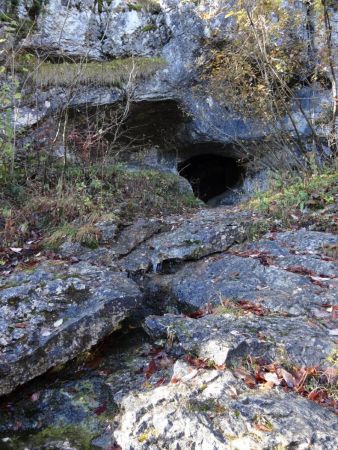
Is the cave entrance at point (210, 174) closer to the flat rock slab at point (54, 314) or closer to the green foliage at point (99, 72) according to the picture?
the green foliage at point (99, 72)

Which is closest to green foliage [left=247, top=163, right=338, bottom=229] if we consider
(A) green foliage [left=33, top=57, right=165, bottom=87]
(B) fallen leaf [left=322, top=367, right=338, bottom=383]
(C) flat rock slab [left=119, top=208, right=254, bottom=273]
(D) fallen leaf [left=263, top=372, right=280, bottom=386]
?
(C) flat rock slab [left=119, top=208, right=254, bottom=273]

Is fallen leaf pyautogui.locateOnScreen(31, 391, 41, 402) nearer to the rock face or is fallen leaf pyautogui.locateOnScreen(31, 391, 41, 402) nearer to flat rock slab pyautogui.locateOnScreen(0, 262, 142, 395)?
flat rock slab pyautogui.locateOnScreen(0, 262, 142, 395)

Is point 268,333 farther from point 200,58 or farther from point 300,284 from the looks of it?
point 200,58

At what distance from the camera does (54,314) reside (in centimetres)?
354

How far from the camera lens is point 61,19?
9234mm

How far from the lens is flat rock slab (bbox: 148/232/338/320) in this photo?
3.53m

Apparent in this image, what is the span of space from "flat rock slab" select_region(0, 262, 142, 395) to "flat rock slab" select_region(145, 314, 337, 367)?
0.47 metres

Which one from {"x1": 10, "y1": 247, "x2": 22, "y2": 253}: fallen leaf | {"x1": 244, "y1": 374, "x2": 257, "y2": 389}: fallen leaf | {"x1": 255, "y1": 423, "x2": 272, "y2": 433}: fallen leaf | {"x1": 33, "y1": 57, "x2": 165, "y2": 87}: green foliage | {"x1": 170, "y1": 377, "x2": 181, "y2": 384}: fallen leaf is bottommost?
{"x1": 170, "y1": 377, "x2": 181, "y2": 384}: fallen leaf

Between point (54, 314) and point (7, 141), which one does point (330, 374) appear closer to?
point (54, 314)

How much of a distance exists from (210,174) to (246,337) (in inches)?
438

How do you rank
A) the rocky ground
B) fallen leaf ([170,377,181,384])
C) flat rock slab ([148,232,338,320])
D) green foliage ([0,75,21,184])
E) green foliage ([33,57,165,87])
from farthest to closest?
green foliage ([33,57,165,87]), green foliage ([0,75,21,184]), flat rock slab ([148,232,338,320]), fallen leaf ([170,377,181,384]), the rocky ground

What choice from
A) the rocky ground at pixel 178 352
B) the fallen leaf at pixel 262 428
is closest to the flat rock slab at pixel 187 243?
the rocky ground at pixel 178 352

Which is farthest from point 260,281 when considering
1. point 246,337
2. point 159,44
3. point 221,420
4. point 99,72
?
point 159,44

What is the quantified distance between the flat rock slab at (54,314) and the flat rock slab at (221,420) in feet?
3.19
